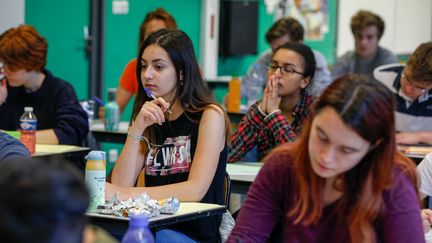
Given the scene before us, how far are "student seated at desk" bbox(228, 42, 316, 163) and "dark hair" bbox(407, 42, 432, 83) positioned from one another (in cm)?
56

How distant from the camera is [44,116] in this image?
4312 millimetres

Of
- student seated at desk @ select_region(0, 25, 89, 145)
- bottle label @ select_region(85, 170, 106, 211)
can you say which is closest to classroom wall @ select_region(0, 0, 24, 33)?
student seated at desk @ select_region(0, 25, 89, 145)

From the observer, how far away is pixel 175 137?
9.75 ft

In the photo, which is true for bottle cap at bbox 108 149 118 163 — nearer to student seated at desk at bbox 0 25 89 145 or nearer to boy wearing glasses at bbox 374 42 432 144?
student seated at desk at bbox 0 25 89 145

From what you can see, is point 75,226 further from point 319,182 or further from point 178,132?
point 178,132

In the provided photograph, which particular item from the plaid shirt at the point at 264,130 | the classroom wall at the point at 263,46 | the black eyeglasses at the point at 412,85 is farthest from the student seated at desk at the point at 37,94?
the classroom wall at the point at 263,46

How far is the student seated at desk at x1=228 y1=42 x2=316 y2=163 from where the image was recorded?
12.1 ft

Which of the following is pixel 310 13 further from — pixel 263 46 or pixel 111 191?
pixel 111 191

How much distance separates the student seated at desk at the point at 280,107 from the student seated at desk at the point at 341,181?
5.03 ft

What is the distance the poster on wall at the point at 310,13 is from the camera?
8.52 meters

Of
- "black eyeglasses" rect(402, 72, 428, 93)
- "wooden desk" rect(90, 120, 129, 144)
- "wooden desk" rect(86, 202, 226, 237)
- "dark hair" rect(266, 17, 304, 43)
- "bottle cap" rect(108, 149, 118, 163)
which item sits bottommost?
"bottle cap" rect(108, 149, 118, 163)

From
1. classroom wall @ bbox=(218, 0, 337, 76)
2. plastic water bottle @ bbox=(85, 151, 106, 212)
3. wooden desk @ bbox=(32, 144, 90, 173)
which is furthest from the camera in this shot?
classroom wall @ bbox=(218, 0, 337, 76)

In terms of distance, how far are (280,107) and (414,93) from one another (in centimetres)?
94

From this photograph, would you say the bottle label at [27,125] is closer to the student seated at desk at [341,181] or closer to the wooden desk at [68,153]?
the wooden desk at [68,153]
